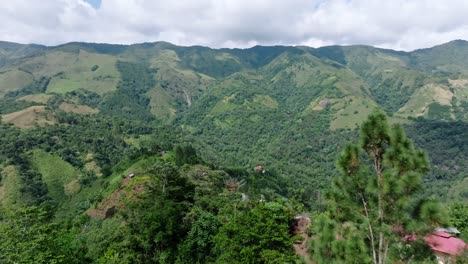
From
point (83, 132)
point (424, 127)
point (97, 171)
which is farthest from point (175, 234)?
point (424, 127)

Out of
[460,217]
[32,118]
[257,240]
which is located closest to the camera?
[257,240]

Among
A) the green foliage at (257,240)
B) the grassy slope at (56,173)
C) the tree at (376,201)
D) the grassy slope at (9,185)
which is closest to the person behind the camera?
the tree at (376,201)

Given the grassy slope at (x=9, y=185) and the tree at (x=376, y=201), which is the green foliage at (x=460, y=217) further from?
the grassy slope at (x=9, y=185)

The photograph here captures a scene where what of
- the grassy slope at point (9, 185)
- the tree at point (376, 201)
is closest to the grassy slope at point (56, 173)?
the grassy slope at point (9, 185)

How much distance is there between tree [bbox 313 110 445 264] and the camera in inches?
393

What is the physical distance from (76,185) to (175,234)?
8960 cm

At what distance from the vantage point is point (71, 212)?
259 feet

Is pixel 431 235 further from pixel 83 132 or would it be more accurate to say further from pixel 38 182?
pixel 83 132

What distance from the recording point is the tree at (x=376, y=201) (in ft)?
32.8

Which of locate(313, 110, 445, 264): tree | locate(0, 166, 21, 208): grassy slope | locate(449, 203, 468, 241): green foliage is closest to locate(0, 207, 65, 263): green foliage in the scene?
locate(313, 110, 445, 264): tree

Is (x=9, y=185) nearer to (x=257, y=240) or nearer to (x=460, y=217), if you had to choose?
(x=257, y=240)

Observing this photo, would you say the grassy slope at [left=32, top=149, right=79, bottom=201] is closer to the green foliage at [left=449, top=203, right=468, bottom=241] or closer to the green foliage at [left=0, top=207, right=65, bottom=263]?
the green foliage at [left=0, top=207, right=65, bottom=263]

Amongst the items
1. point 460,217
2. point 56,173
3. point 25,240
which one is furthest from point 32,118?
point 460,217

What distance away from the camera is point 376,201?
427 inches
